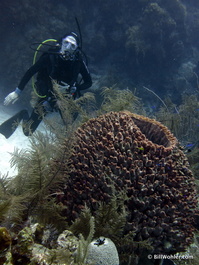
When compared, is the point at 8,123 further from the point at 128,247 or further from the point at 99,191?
the point at 128,247

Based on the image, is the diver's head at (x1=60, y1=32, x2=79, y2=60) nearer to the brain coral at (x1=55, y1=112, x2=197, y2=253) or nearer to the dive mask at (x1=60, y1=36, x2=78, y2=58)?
the dive mask at (x1=60, y1=36, x2=78, y2=58)

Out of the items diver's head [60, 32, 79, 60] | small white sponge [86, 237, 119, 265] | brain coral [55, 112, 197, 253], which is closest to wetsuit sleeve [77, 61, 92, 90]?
diver's head [60, 32, 79, 60]

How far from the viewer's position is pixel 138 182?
2.17m

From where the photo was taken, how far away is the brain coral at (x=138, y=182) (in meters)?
2.10

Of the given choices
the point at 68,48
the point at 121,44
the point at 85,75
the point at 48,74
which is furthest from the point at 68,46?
the point at 121,44

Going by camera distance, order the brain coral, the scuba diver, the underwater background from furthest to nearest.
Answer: the underwater background
the scuba diver
the brain coral

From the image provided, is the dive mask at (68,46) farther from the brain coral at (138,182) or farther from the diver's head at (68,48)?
the brain coral at (138,182)

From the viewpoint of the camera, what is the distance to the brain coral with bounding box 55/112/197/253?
6.89ft

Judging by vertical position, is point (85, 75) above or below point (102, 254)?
above

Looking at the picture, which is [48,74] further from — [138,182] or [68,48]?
[138,182]

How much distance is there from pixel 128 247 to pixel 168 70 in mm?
16007

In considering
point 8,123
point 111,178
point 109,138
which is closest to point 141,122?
point 109,138

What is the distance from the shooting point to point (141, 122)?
3025 mm

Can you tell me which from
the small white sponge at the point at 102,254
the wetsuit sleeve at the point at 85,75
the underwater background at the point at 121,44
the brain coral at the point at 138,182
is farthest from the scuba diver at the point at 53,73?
the small white sponge at the point at 102,254
